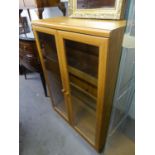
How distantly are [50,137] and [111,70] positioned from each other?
1.06 meters

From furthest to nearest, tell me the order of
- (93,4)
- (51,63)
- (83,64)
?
1. (51,63)
2. (83,64)
3. (93,4)

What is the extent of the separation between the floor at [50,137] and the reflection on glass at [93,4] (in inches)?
39.3

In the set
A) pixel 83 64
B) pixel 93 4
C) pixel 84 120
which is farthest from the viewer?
pixel 84 120

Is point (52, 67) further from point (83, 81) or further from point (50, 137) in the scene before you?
point (50, 137)

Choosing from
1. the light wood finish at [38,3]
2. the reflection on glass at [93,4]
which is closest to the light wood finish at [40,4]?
the light wood finish at [38,3]

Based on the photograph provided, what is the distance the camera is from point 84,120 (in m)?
1.44

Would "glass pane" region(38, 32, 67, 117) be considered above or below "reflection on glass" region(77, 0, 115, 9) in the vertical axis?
below

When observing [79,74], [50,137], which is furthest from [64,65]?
[50,137]

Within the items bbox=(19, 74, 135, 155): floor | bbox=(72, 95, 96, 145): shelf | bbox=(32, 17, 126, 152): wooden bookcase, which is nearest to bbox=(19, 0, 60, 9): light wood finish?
bbox=(32, 17, 126, 152): wooden bookcase

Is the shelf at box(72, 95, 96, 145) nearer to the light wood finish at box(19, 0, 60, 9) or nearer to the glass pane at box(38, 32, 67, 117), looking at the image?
the glass pane at box(38, 32, 67, 117)

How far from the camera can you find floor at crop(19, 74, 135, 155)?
1.22 metres

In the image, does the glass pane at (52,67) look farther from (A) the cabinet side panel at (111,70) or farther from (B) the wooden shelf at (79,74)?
(A) the cabinet side panel at (111,70)

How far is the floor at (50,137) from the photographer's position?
4.00 feet
